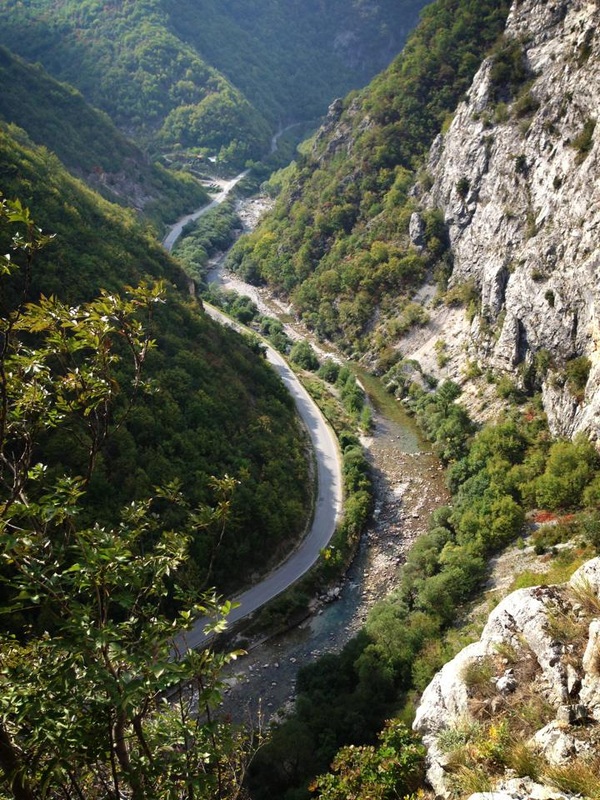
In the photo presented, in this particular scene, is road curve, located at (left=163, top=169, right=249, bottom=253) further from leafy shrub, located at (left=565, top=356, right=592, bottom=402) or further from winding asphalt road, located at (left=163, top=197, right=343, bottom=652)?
leafy shrub, located at (left=565, top=356, right=592, bottom=402)

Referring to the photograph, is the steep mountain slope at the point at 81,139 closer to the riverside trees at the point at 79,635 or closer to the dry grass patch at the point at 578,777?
the riverside trees at the point at 79,635

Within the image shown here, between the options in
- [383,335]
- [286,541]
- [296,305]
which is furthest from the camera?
[296,305]

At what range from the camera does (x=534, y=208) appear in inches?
1754

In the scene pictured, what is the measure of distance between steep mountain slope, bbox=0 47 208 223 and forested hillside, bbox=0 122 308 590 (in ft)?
120

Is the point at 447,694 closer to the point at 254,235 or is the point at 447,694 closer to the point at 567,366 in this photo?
the point at 567,366

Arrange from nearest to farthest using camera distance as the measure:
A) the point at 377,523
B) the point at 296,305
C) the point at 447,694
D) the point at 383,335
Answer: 1. the point at 447,694
2. the point at 377,523
3. the point at 383,335
4. the point at 296,305

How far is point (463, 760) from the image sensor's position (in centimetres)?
1031

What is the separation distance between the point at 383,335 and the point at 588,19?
32.2m

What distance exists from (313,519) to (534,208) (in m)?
32.3

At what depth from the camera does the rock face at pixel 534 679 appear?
9.27m

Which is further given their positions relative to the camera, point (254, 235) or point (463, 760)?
point (254, 235)

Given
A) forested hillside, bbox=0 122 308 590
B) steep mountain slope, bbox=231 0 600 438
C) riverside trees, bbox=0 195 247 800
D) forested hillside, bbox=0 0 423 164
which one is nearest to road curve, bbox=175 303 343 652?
forested hillside, bbox=0 122 308 590

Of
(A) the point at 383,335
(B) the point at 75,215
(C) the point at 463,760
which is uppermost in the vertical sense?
(B) the point at 75,215

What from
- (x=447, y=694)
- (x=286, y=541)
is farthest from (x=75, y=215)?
(x=447, y=694)
